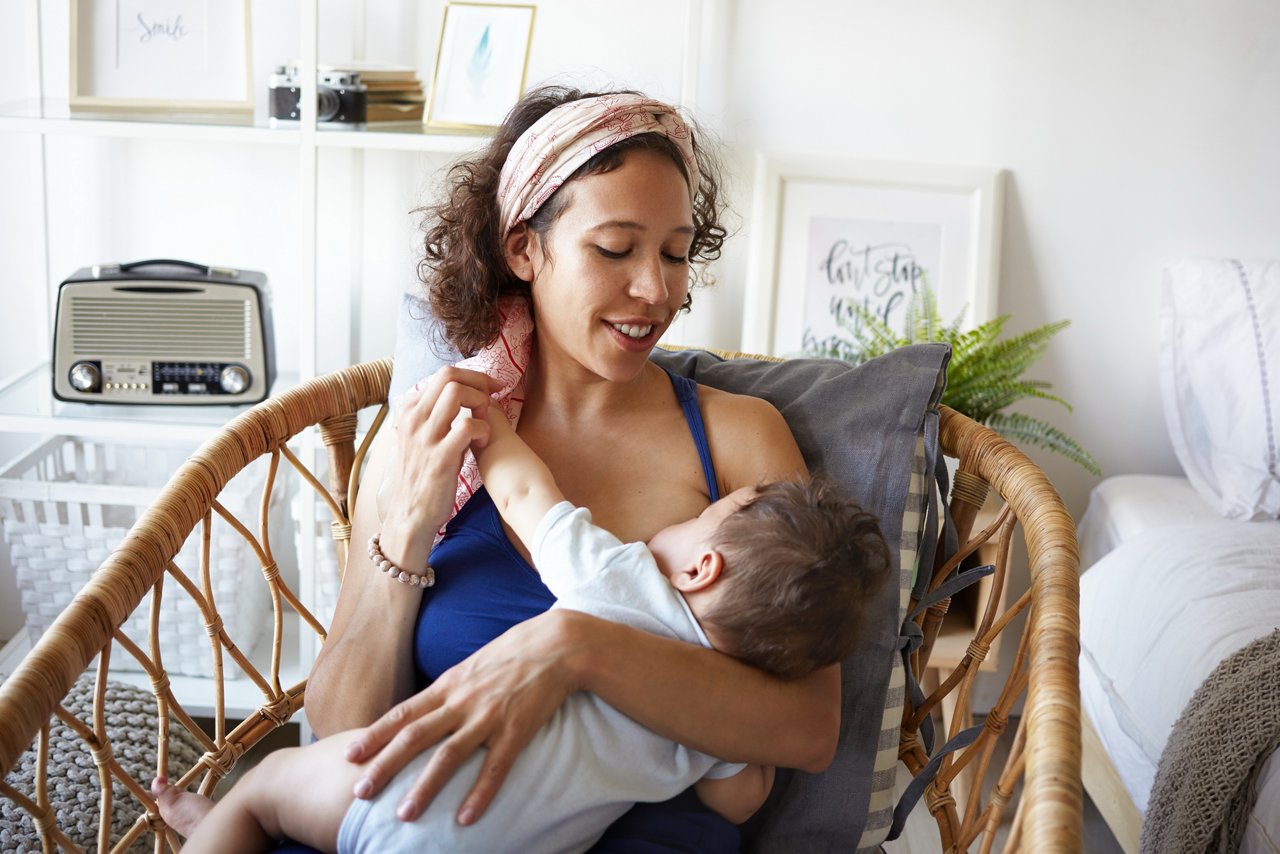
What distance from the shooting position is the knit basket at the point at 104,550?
238cm

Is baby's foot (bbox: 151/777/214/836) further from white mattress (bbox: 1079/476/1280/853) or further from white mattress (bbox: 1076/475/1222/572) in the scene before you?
white mattress (bbox: 1076/475/1222/572)

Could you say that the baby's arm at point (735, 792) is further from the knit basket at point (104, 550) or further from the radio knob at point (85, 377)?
the radio knob at point (85, 377)

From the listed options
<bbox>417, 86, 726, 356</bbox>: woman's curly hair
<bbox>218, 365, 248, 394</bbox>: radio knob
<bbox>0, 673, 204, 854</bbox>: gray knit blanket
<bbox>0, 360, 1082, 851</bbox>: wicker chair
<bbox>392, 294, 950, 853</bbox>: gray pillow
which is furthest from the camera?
<bbox>218, 365, 248, 394</bbox>: radio knob

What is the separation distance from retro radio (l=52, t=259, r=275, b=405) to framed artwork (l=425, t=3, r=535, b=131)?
1.68 ft

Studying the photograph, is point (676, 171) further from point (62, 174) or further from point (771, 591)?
point (62, 174)

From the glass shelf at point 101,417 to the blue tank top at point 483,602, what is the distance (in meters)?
1.08

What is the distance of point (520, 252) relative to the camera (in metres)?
1.56

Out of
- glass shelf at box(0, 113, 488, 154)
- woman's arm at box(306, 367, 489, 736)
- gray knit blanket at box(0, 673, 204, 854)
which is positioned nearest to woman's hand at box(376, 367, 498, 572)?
woman's arm at box(306, 367, 489, 736)

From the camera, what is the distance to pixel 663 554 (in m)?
1.35

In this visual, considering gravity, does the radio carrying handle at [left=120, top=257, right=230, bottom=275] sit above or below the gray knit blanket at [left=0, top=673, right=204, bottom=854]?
above

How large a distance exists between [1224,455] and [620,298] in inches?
63.1

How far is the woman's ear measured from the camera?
60.8 inches

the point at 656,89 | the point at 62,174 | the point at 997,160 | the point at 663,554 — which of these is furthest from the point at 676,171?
the point at 62,174

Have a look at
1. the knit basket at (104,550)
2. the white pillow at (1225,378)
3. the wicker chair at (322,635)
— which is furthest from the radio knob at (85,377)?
the white pillow at (1225,378)
